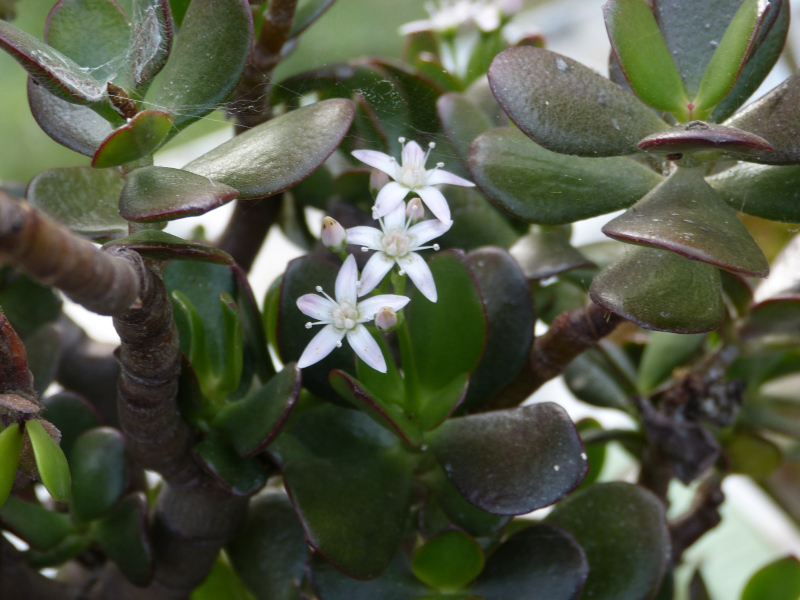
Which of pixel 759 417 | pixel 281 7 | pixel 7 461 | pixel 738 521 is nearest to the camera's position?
pixel 7 461

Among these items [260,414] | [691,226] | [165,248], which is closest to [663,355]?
[691,226]

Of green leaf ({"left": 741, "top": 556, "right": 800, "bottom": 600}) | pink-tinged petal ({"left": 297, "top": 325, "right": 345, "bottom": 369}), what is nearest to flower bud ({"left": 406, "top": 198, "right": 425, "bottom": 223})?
pink-tinged petal ({"left": 297, "top": 325, "right": 345, "bottom": 369})

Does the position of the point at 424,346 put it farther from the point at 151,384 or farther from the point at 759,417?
the point at 759,417

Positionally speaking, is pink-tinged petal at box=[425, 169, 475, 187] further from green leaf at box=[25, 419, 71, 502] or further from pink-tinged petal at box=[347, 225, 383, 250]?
green leaf at box=[25, 419, 71, 502]

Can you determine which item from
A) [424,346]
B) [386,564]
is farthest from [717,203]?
[386,564]

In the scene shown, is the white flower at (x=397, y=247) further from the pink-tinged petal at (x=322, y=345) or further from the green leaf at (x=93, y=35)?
the green leaf at (x=93, y=35)

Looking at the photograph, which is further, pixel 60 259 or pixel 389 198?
pixel 389 198

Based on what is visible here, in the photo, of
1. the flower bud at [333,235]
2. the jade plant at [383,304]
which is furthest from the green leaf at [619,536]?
the flower bud at [333,235]

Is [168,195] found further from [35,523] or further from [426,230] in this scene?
[35,523]
